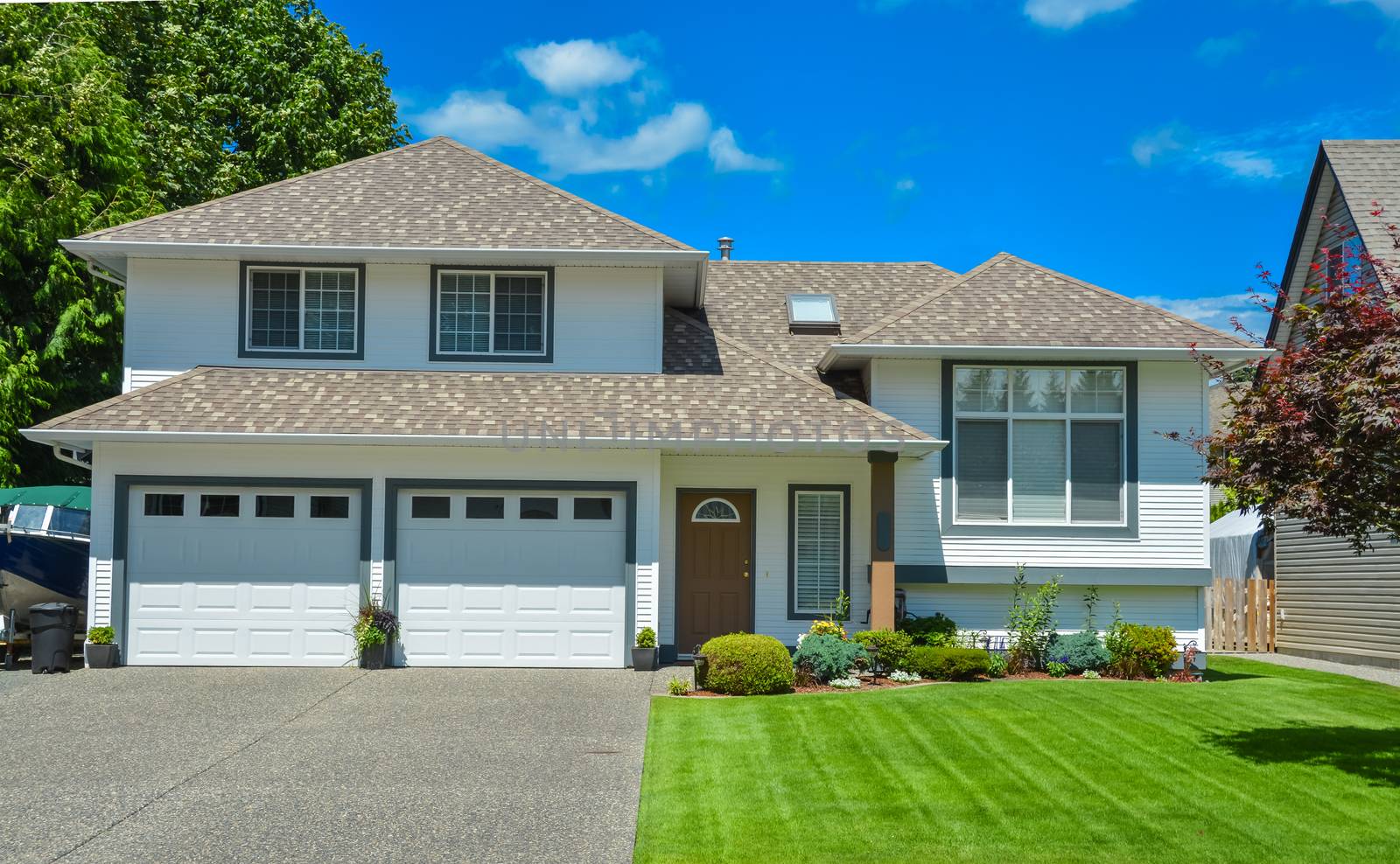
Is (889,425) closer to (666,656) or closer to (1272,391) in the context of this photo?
(666,656)

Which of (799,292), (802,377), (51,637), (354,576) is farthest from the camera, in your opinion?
(799,292)

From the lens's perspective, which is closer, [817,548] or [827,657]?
[827,657]

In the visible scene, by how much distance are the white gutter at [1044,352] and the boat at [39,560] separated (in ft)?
34.2

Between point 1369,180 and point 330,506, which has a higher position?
point 1369,180

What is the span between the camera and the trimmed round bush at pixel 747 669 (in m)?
13.9

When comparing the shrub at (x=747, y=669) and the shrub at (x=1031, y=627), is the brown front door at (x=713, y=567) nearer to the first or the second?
the shrub at (x=747, y=669)

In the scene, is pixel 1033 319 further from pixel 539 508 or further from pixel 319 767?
pixel 319 767

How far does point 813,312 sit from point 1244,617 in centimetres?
975

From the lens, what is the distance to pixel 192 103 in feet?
98.4

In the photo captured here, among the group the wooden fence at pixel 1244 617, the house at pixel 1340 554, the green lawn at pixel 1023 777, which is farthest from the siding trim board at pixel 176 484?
the wooden fence at pixel 1244 617

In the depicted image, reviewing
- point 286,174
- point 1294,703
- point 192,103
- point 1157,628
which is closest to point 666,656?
point 1157,628

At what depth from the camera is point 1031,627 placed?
15844 millimetres

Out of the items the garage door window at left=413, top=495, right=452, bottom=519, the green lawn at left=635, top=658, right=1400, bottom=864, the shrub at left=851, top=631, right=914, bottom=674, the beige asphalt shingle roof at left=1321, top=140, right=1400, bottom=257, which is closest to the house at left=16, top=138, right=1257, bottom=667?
the garage door window at left=413, top=495, right=452, bottom=519

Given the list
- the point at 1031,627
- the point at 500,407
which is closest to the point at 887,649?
the point at 1031,627
